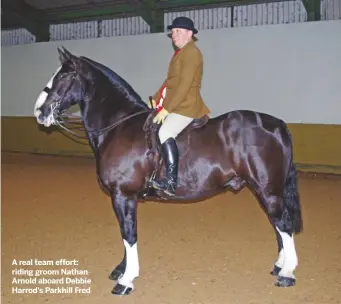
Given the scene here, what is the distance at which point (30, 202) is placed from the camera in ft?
22.2

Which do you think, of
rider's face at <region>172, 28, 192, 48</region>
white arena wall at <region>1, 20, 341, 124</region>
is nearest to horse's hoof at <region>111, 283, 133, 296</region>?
rider's face at <region>172, 28, 192, 48</region>

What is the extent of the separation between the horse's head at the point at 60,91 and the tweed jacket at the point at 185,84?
2.42 feet

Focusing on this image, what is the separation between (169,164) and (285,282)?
1288 millimetres

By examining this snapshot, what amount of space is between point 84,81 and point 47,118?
0.43 m

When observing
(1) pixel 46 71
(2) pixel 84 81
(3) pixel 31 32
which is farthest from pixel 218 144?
(3) pixel 31 32

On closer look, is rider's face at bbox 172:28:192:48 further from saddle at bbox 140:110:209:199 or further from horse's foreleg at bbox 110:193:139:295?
horse's foreleg at bbox 110:193:139:295

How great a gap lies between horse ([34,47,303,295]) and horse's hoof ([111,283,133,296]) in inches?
2.0

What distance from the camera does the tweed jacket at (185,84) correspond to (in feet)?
11.7

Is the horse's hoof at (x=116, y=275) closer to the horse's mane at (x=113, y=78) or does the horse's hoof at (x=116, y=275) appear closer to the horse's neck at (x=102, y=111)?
the horse's neck at (x=102, y=111)

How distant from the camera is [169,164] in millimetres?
3580

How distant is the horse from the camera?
144 inches

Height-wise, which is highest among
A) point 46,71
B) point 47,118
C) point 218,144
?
point 46,71

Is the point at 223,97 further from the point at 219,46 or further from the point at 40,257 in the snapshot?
the point at 40,257

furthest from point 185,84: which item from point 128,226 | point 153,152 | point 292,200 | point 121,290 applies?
point 121,290
